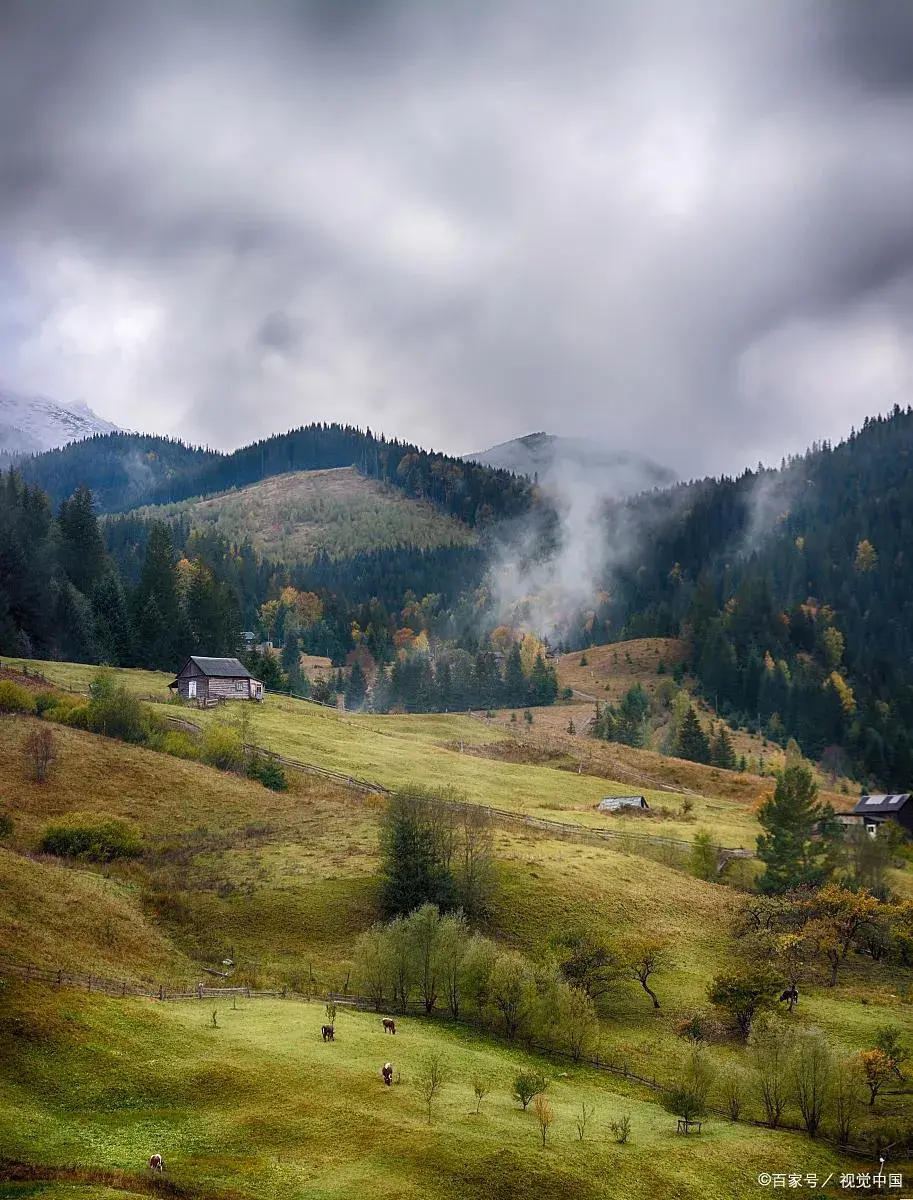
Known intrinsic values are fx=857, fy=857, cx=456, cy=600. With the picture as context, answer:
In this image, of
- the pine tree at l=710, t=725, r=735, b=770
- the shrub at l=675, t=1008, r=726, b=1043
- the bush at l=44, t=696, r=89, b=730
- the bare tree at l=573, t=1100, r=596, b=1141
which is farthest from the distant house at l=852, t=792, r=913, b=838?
the bush at l=44, t=696, r=89, b=730

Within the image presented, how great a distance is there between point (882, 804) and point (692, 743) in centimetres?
5197

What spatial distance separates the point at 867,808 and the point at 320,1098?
97103mm

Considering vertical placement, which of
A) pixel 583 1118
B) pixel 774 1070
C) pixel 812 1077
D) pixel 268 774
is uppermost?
pixel 268 774

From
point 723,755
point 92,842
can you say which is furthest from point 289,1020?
point 723,755

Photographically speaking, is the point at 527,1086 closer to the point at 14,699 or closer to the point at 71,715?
the point at 71,715

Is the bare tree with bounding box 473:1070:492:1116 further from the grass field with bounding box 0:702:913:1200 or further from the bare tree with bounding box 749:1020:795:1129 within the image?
the bare tree with bounding box 749:1020:795:1129

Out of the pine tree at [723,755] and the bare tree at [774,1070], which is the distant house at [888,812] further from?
the bare tree at [774,1070]

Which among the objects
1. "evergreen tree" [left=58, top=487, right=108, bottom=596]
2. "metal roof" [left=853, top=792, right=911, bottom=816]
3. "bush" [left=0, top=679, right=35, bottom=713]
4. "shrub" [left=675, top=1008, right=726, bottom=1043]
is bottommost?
"shrub" [left=675, top=1008, right=726, bottom=1043]

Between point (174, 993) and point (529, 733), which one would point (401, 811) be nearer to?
point (174, 993)

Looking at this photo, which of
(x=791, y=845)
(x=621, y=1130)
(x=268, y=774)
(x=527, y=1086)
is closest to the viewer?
(x=621, y=1130)

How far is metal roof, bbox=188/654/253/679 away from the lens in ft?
392

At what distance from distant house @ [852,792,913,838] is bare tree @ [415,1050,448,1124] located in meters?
83.0

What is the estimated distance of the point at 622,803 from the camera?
10481 centimetres

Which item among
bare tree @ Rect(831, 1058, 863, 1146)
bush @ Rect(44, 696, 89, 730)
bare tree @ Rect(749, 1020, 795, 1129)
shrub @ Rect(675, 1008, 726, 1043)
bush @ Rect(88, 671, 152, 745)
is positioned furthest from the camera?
bush @ Rect(88, 671, 152, 745)
